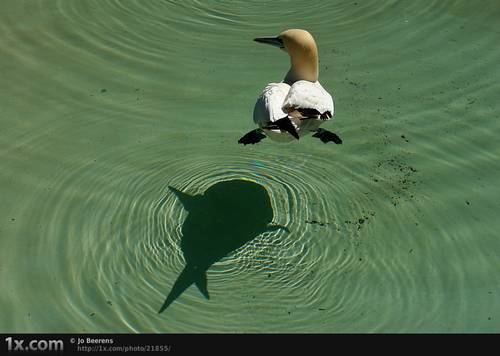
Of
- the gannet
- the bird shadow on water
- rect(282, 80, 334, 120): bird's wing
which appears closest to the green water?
the bird shadow on water

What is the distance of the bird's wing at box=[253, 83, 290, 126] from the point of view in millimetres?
4855

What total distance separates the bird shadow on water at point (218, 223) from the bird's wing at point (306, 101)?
72 cm

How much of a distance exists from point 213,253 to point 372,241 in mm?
1158

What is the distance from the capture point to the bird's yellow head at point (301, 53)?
5.39 m

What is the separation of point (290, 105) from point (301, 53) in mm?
701

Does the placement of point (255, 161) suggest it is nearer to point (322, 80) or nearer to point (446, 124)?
point (322, 80)

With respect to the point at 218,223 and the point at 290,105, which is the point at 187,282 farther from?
the point at 290,105

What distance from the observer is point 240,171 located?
213 inches

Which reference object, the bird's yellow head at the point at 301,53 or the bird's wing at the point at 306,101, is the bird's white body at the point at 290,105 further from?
the bird's yellow head at the point at 301,53

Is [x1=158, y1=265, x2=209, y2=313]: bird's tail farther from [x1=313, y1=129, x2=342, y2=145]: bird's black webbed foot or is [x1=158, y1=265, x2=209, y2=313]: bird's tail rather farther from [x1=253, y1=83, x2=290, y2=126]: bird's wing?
[x1=313, y1=129, x2=342, y2=145]: bird's black webbed foot

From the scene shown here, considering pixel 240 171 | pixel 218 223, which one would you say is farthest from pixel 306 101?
pixel 218 223
